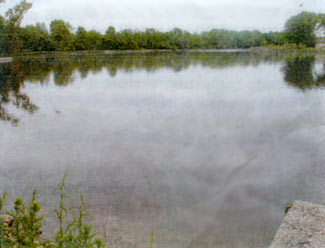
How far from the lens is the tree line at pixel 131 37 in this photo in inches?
1455

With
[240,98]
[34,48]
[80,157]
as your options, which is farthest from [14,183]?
[34,48]

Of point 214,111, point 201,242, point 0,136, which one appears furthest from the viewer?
point 214,111

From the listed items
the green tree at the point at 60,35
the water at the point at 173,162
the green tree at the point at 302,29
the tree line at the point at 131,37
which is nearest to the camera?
the water at the point at 173,162

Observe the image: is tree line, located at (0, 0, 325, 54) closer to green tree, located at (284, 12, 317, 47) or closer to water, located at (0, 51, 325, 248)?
green tree, located at (284, 12, 317, 47)

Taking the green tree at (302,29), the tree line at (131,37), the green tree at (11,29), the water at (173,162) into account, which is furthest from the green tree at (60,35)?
the water at (173,162)

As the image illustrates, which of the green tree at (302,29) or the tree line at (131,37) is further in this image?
the green tree at (302,29)

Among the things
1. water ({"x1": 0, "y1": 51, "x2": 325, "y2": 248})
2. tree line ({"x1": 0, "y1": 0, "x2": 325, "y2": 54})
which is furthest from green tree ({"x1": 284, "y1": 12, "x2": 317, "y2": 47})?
water ({"x1": 0, "y1": 51, "x2": 325, "y2": 248})

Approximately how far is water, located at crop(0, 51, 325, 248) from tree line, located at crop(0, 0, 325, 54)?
905 inches

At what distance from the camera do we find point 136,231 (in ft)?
12.5

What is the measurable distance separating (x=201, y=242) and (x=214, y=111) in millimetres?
7622

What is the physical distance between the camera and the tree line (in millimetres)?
36969

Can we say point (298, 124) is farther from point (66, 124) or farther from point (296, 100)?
point (66, 124)

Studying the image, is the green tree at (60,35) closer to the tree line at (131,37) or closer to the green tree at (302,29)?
the tree line at (131,37)

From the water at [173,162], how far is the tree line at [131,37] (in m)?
23.0
